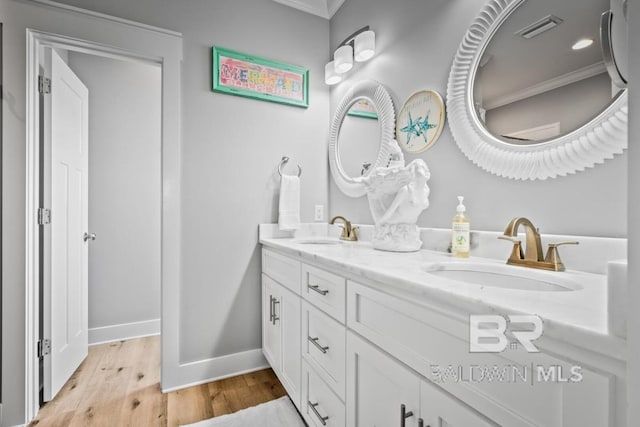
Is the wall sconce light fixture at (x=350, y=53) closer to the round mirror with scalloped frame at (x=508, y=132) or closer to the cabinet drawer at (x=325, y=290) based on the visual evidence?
the round mirror with scalloped frame at (x=508, y=132)

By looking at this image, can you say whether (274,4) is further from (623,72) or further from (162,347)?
(162,347)

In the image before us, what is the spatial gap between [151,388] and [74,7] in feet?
7.02

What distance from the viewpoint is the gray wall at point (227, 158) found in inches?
71.6

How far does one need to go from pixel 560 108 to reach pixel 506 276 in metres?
0.56

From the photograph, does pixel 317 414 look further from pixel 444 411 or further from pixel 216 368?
pixel 216 368

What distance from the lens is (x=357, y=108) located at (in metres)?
1.97

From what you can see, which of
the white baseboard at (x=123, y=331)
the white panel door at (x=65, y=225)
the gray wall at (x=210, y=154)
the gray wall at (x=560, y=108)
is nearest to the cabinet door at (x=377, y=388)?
the gray wall at (x=560, y=108)

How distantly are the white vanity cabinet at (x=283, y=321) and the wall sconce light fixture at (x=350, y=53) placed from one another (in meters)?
1.30

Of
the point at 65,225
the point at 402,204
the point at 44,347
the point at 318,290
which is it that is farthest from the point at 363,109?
the point at 44,347

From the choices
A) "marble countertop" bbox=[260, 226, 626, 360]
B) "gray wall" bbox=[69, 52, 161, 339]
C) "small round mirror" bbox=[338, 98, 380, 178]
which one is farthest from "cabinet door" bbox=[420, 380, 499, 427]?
"gray wall" bbox=[69, 52, 161, 339]

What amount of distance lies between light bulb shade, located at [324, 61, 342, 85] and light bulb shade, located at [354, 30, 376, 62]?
283mm

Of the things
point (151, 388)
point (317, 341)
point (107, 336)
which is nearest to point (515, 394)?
point (317, 341)

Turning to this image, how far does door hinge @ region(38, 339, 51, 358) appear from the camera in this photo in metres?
1.59

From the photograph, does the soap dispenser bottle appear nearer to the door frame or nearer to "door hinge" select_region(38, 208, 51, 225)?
the door frame
